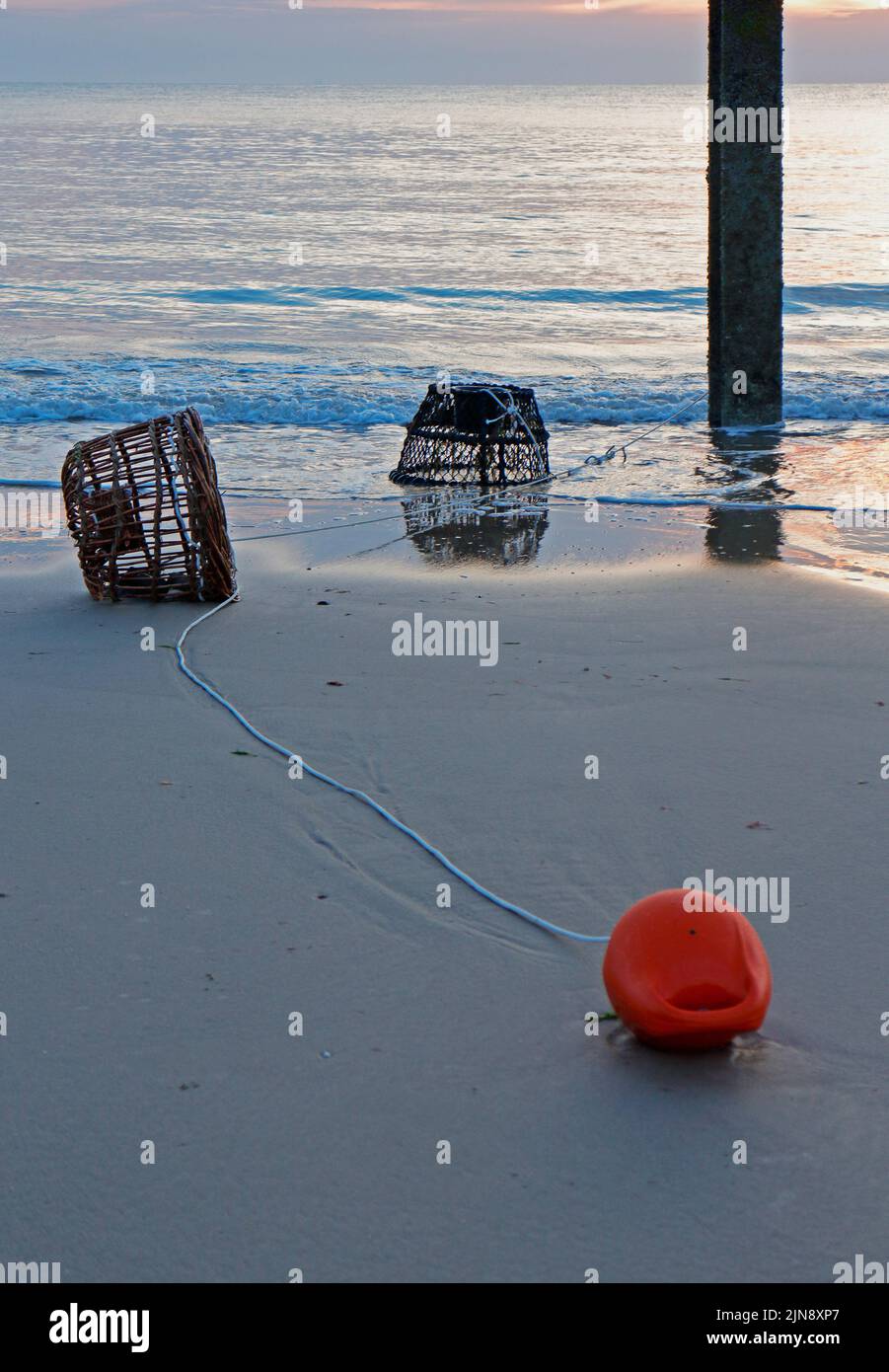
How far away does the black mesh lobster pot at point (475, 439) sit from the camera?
8445mm

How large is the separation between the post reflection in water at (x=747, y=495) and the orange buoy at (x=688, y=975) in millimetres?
4566

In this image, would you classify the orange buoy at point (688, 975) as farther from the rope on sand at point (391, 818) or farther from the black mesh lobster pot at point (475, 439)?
the black mesh lobster pot at point (475, 439)

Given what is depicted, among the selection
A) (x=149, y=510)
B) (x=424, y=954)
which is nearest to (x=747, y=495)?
(x=149, y=510)

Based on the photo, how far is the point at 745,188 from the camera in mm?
9727

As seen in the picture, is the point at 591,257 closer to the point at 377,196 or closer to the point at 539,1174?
the point at 377,196

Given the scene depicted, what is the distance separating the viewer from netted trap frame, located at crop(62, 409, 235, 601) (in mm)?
5742

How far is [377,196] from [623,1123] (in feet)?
121

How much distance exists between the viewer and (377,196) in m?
36.3

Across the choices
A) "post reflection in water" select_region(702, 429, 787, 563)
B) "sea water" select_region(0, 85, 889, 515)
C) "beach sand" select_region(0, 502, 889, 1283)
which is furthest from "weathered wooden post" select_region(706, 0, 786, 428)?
"beach sand" select_region(0, 502, 889, 1283)

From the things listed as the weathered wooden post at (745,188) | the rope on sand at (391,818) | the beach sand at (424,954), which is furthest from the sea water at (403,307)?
the rope on sand at (391,818)

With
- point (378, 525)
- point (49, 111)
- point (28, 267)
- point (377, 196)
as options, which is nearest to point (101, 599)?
point (378, 525)

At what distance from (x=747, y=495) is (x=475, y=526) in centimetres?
204

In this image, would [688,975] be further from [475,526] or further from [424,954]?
[475,526]

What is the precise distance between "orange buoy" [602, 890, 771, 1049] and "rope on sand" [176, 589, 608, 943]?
1.49 feet
